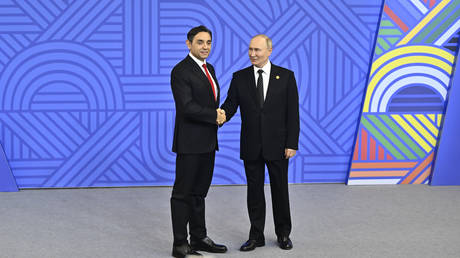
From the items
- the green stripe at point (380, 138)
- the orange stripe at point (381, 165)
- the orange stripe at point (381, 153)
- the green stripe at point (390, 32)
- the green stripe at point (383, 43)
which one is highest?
the green stripe at point (390, 32)

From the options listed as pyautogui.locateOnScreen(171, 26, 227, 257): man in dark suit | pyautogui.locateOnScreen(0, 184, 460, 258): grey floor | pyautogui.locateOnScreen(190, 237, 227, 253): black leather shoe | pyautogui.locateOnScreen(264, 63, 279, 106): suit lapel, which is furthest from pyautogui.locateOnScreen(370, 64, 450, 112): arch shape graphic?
pyautogui.locateOnScreen(190, 237, 227, 253): black leather shoe

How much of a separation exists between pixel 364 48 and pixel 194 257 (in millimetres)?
3282

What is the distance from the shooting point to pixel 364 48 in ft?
18.1

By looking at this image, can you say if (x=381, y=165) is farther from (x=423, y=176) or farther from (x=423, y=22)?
(x=423, y=22)

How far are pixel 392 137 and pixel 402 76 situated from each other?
26.7 inches

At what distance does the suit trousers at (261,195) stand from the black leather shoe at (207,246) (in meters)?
0.24

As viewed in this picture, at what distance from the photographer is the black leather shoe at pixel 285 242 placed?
3453 millimetres

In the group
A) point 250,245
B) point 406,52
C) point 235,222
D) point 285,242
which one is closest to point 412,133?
point 406,52

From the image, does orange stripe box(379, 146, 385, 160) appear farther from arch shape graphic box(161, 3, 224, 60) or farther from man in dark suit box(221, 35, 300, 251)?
man in dark suit box(221, 35, 300, 251)

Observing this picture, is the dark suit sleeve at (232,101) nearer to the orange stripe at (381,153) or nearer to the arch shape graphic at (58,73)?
the arch shape graphic at (58,73)

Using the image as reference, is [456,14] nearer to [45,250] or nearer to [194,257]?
[194,257]

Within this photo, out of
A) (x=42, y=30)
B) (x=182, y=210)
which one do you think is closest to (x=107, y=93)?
(x=42, y=30)

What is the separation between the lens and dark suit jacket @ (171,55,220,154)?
3178 mm

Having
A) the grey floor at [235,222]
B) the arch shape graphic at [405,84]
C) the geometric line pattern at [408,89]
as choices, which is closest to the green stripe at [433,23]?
the geometric line pattern at [408,89]
